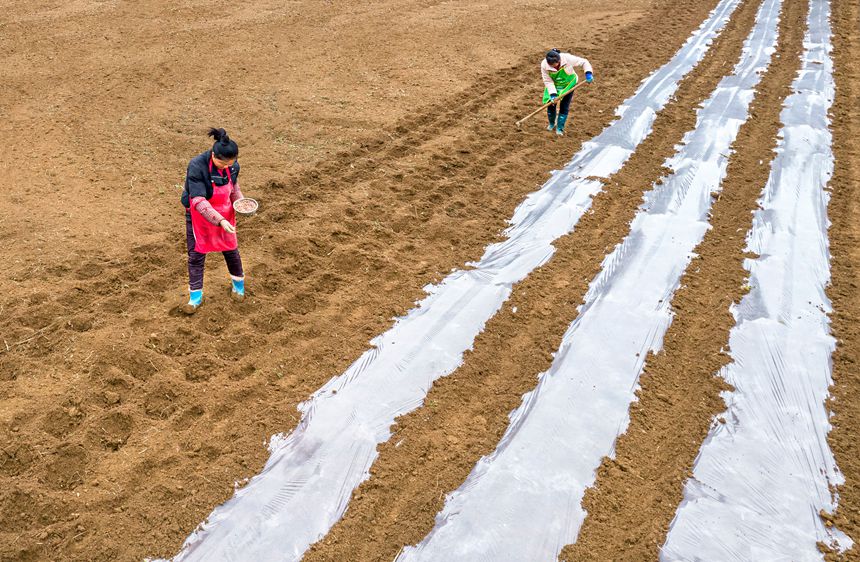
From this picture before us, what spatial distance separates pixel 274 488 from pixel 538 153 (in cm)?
635

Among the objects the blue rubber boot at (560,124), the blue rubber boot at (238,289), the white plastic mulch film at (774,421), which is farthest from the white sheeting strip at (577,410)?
the blue rubber boot at (238,289)

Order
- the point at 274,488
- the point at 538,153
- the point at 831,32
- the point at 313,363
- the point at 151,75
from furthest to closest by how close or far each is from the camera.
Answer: the point at 831,32
the point at 151,75
the point at 538,153
the point at 313,363
the point at 274,488

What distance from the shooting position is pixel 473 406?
4773 millimetres

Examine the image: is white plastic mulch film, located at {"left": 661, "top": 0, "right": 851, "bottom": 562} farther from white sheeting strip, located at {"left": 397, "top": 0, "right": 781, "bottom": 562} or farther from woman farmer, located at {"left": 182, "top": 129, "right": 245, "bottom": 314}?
woman farmer, located at {"left": 182, "top": 129, "right": 245, "bottom": 314}

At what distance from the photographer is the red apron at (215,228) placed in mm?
4984

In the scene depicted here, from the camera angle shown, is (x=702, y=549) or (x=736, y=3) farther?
(x=736, y=3)

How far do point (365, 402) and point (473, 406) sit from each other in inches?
33.8

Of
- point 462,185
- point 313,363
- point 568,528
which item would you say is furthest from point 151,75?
point 568,528

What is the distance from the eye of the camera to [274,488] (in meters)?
4.05

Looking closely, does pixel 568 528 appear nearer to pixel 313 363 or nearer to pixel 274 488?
pixel 274 488

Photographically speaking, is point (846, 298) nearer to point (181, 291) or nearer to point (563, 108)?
point (563, 108)

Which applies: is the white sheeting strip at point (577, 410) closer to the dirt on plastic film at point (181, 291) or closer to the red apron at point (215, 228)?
the dirt on plastic film at point (181, 291)

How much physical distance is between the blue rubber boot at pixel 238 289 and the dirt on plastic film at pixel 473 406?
212 cm

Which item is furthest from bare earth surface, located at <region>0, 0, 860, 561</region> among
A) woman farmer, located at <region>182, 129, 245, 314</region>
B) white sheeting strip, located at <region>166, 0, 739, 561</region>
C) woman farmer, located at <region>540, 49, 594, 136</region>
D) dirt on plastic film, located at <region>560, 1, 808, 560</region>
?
woman farmer, located at <region>540, 49, 594, 136</region>
